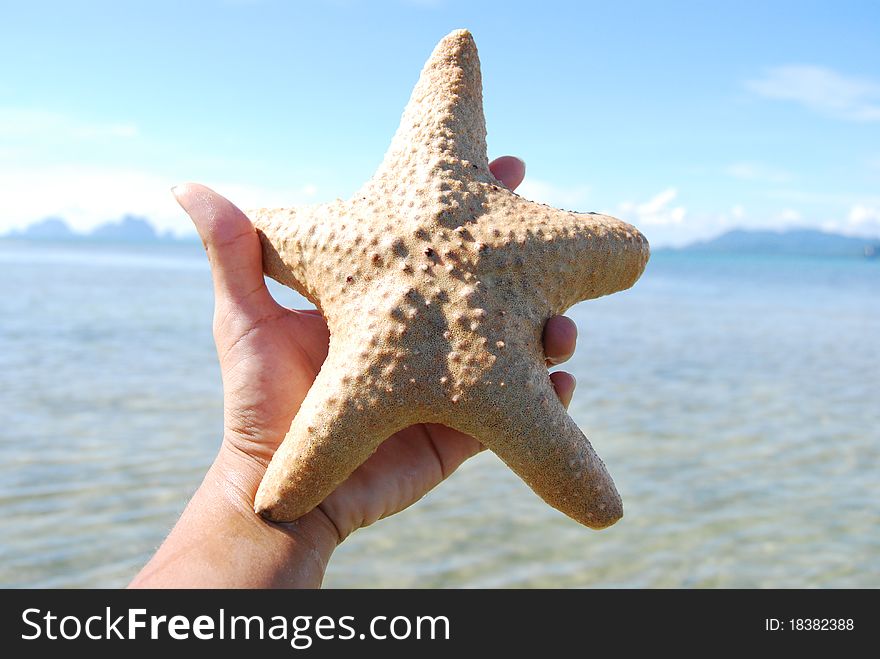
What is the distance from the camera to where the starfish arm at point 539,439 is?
6.79ft

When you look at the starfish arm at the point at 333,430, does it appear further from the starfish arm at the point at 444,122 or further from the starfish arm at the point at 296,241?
the starfish arm at the point at 444,122

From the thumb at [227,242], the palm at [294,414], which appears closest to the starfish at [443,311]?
the thumb at [227,242]

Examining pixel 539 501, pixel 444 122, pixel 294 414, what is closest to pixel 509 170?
pixel 444 122

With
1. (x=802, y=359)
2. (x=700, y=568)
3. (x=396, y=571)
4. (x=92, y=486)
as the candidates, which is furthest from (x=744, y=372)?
(x=92, y=486)

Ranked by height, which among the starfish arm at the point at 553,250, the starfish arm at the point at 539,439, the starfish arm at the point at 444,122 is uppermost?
the starfish arm at the point at 444,122

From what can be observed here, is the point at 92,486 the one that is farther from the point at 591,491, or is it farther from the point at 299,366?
the point at 591,491

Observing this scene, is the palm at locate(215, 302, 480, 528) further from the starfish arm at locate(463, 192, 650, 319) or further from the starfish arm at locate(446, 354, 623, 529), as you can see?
the starfish arm at locate(463, 192, 650, 319)

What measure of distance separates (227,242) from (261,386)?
481 millimetres

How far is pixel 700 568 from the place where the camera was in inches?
187

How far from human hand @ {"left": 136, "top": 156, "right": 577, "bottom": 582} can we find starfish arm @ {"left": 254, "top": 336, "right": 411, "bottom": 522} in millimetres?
243

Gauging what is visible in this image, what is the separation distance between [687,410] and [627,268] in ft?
19.0

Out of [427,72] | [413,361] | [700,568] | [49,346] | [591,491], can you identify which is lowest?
[700,568]

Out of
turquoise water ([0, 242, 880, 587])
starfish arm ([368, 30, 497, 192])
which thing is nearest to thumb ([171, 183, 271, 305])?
starfish arm ([368, 30, 497, 192])

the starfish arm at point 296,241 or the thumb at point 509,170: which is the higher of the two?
the thumb at point 509,170
